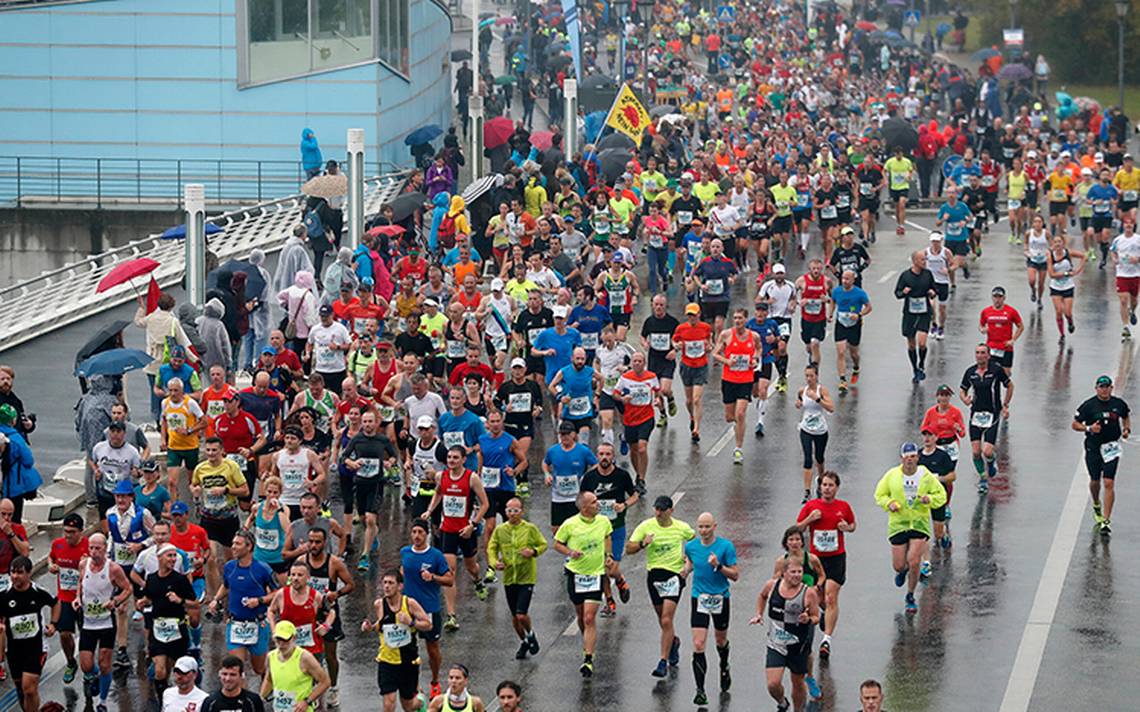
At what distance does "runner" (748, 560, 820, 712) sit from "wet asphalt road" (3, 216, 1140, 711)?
0.58 meters

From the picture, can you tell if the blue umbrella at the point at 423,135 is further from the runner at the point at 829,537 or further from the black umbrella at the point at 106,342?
the runner at the point at 829,537

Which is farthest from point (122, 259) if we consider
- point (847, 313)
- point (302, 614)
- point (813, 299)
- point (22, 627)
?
point (302, 614)

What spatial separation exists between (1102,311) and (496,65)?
46641mm

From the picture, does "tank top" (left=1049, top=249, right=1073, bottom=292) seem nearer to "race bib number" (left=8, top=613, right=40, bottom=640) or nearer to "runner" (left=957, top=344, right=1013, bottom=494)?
"runner" (left=957, top=344, right=1013, bottom=494)

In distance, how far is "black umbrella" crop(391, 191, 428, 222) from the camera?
36.6 m

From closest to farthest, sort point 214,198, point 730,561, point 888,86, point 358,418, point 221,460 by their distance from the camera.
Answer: point 730,561, point 221,460, point 358,418, point 214,198, point 888,86

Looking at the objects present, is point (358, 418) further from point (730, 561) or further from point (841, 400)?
point (841, 400)

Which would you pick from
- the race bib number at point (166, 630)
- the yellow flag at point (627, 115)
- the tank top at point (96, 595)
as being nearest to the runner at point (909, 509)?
the race bib number at point (166, 630)

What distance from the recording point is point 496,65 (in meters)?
80.8

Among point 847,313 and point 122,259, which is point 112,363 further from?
point 122,259

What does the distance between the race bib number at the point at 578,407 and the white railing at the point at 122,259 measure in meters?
9.96

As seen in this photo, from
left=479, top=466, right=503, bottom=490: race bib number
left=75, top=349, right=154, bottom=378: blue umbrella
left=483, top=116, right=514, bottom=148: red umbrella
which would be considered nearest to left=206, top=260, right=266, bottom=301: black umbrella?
left=75, top=349, right=154, bottom=378: blue umbrella

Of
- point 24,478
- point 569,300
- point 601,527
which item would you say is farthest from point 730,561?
point 569,300

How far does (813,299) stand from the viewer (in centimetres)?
3039
